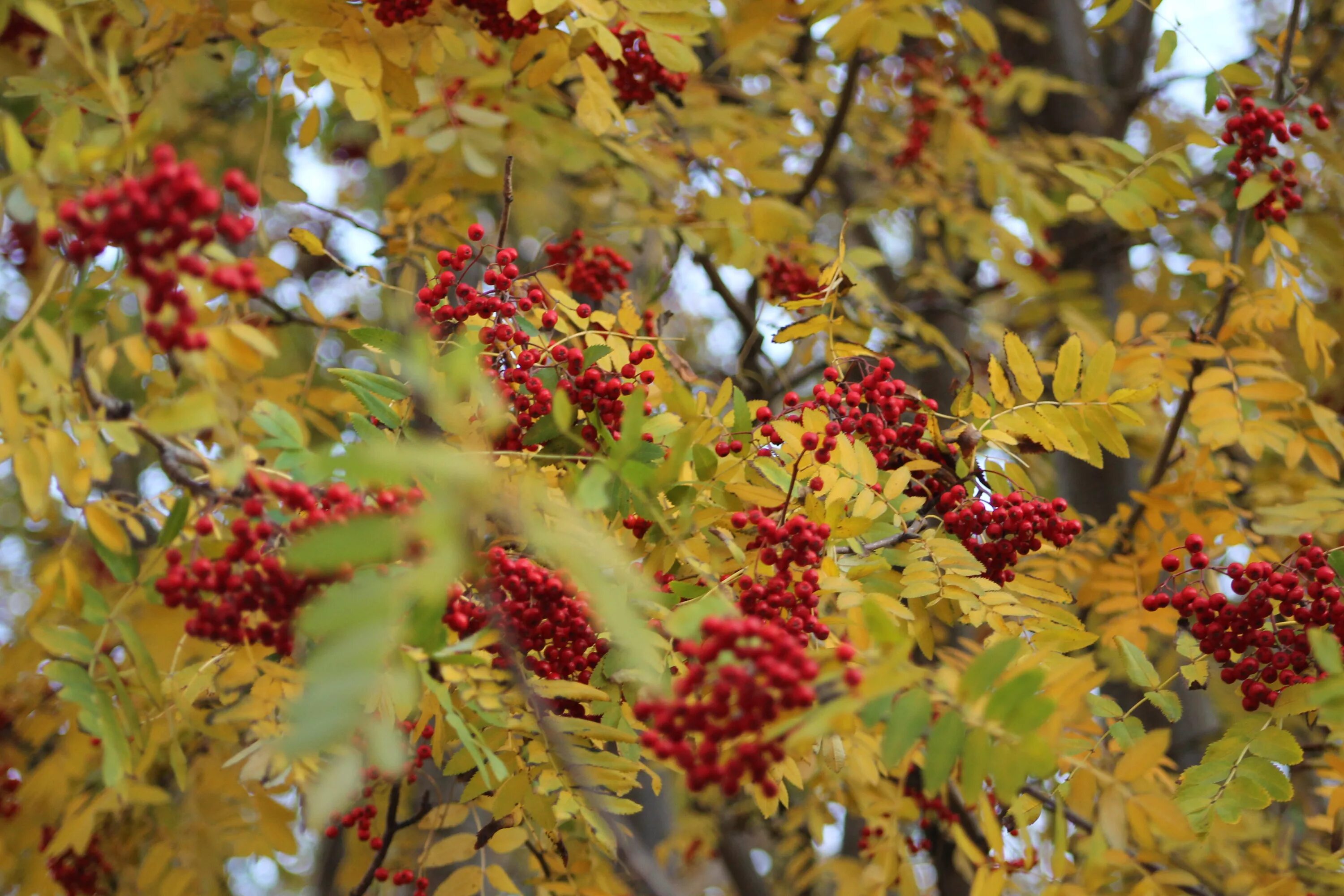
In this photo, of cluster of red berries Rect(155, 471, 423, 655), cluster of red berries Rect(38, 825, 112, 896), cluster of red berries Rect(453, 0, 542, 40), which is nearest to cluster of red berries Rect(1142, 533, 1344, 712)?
cluster of red berries Rect(155, 471, 423, 655)

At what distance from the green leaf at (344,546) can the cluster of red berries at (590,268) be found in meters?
2.18

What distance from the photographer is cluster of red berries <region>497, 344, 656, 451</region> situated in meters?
1.82

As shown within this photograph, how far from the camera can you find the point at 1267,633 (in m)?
1.91

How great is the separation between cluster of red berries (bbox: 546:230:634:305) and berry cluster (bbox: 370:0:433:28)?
939 mm

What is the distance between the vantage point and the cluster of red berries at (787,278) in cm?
335

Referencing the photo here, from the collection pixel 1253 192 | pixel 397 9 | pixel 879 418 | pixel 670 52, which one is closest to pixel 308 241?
pixel 397 9

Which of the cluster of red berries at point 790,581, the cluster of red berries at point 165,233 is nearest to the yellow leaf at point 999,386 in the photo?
the cluster of red berries at point 790,581

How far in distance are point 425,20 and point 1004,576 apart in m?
2.00

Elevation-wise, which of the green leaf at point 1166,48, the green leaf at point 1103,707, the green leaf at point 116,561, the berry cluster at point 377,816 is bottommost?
the berry cluster at point 377,816

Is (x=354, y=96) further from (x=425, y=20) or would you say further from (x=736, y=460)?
(x=736, y=460)

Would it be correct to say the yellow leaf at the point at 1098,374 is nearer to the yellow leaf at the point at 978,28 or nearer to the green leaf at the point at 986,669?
the green leaf at the point at 986,669

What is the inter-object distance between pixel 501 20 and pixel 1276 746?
2429 millimetres

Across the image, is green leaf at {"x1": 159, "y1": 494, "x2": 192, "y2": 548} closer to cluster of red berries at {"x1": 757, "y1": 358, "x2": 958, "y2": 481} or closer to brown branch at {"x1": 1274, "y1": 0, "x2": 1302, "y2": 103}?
cluster of red berries at {"x1": 757, "y1": 358, "x2": 958, "y2": 481}

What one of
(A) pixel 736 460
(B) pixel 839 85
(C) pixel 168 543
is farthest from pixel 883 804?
(B) pixel 839 85
